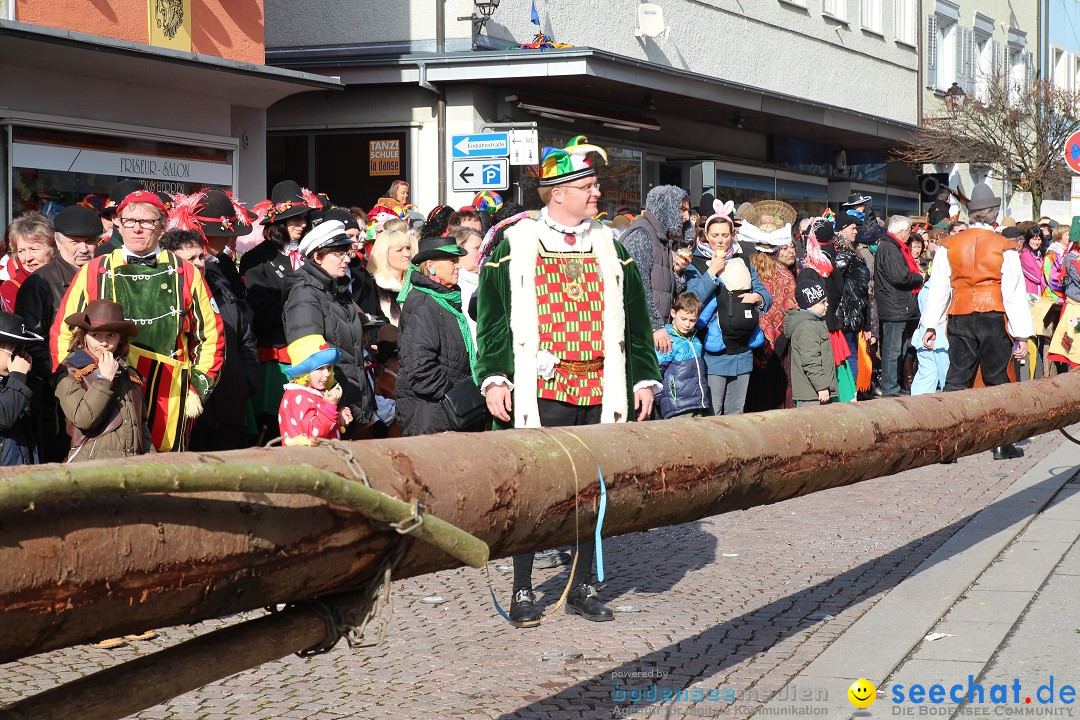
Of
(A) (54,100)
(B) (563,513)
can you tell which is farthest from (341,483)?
(A) (54,100)

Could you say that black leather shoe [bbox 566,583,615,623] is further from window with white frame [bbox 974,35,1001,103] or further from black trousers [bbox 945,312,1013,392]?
window with white frame [bbox 974,35,1001,103]

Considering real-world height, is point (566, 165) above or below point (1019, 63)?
below

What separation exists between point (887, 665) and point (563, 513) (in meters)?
1.96

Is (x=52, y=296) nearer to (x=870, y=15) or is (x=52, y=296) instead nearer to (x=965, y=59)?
(x=870, y=15)

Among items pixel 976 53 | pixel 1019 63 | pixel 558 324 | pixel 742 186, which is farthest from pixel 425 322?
pixel 1019 63

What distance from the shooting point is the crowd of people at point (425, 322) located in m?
6.08

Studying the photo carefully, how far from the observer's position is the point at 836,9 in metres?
27.8

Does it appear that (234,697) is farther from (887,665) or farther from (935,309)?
(935,309)

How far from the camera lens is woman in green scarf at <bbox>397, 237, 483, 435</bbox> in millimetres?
7480

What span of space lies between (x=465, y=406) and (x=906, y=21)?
26768 millimetres

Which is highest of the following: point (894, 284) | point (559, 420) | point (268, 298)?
point (894, 284)

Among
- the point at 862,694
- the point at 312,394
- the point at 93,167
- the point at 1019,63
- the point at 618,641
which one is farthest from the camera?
the point at 1019,63

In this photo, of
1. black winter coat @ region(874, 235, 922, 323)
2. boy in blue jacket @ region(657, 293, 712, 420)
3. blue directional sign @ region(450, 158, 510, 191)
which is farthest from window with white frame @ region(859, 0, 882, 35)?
boy in blue jacket @ region(657, 293, 712, 420)

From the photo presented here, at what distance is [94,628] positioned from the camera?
2396 millimetres
